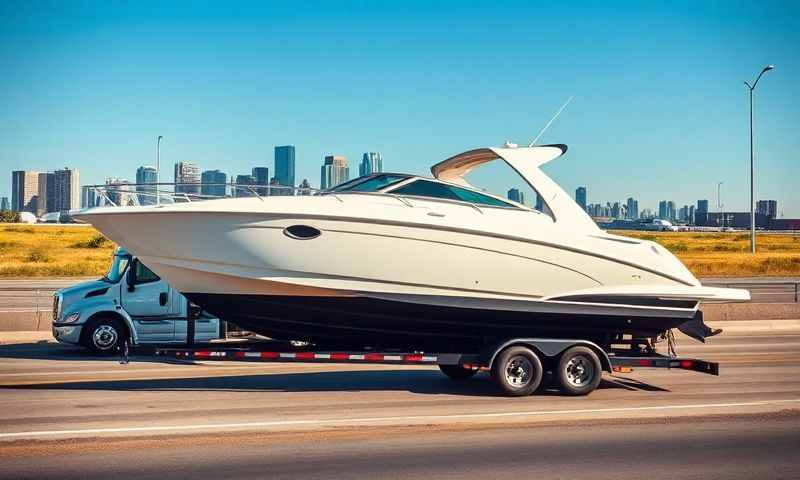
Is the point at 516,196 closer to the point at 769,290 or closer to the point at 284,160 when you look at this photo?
the point at 284,160

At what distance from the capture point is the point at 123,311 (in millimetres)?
16266

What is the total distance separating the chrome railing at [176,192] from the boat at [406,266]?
0.25 metres

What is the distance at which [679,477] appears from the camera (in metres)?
7.55

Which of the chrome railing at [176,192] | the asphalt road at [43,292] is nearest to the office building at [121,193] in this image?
the chrome railing at [176,192]

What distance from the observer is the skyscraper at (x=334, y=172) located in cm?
1280

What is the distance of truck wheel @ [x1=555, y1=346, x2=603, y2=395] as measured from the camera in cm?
1207

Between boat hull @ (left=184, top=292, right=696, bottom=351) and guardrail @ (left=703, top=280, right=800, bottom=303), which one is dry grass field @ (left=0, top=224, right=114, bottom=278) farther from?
boat hull @ (left=184, top=292, right=696, bottom=351)

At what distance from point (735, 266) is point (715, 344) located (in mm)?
30582

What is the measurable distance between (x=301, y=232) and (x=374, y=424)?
266 cm

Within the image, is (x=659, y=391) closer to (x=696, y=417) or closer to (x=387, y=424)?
(x=696, y=417)

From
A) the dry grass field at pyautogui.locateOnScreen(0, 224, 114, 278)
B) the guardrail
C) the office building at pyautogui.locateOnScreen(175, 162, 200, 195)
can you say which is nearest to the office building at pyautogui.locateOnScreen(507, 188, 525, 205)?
the office building at pyautogui.locateOnScreen(175, 162, 200, 195)

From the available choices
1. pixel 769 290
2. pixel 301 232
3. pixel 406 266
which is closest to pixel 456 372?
pixel 406 266

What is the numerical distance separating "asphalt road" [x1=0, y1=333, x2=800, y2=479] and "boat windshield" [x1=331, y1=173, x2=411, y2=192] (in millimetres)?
2803

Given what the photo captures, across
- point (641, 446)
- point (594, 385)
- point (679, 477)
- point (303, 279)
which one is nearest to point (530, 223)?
point (594, 385)
